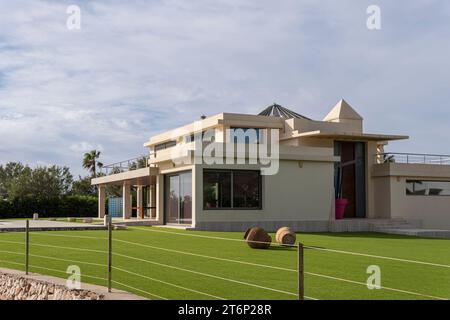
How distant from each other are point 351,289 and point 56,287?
4.46 meters

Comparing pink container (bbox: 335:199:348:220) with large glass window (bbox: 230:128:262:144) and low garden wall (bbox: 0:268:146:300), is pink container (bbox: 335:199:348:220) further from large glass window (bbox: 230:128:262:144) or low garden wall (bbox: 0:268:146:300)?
low garden wall (bbox: 0:268:146:300)

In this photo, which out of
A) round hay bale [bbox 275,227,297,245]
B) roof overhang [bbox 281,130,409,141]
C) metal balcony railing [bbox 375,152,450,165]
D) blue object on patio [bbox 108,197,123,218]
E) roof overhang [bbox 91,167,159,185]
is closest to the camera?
round hay bale [bbox 275,227,297,245]

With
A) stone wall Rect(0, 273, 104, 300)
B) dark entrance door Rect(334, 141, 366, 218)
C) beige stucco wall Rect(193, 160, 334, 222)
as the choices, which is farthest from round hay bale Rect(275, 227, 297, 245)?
dark entrance door Rect(334, 141, 366, 218)

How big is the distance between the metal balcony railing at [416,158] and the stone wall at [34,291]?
25193 mm

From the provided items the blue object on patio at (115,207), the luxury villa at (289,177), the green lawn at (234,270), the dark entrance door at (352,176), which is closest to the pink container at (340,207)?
the luxury villa at (289,177)

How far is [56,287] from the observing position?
911cm

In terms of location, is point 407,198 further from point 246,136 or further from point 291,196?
point 246,136

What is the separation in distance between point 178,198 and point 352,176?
33.1ft

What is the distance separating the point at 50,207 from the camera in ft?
165

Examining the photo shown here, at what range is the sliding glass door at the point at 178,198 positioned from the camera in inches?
1059

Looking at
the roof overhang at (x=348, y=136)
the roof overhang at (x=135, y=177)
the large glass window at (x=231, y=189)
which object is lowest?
the large glass window at (x=231, y=189)

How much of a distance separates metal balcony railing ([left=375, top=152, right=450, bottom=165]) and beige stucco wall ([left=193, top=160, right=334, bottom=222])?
568cm

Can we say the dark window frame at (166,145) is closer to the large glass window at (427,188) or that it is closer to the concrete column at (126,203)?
the concrete column at (126,203)

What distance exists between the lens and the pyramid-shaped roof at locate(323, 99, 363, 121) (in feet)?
110
